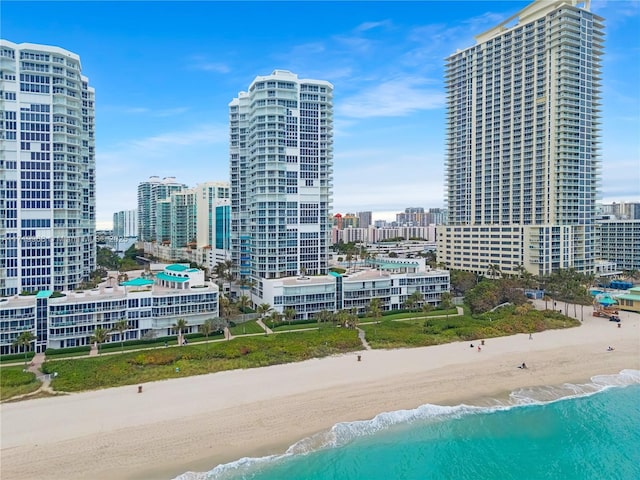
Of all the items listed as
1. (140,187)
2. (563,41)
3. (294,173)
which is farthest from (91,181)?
(140,187)

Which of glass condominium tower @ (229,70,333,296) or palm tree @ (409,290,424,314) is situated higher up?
glass condominium tower @ (229,70,333,296)

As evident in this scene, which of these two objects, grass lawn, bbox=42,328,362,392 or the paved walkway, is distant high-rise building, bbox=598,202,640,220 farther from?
grass lawn, bbox=42,328,362,392

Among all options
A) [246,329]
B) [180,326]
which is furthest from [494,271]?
[180,326]

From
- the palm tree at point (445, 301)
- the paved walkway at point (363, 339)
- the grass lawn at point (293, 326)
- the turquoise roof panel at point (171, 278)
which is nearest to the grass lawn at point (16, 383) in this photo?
the turquoise roof panel at point (171, 278)

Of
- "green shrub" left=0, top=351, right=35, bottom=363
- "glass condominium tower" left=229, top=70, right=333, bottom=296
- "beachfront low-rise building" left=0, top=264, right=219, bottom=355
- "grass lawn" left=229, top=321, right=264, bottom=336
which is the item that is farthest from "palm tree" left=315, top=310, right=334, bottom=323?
"green shrub" left=0, top=351, right=35, bottom=363

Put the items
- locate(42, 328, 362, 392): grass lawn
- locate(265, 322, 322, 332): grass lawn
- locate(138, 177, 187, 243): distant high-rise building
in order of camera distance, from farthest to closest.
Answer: locate(138, 177, 187, 243): distant high-rise building, locate(265, 322, 322, 332): grass lawn, locate(42, 328, 362, 392): grass lawn

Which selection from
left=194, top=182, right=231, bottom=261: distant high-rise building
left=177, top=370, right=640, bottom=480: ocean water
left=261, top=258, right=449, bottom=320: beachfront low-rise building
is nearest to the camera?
left=177, top=370, right=640, bottom=480: ocean water

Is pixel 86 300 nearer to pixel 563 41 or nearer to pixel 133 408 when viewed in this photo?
pixel 133 408
